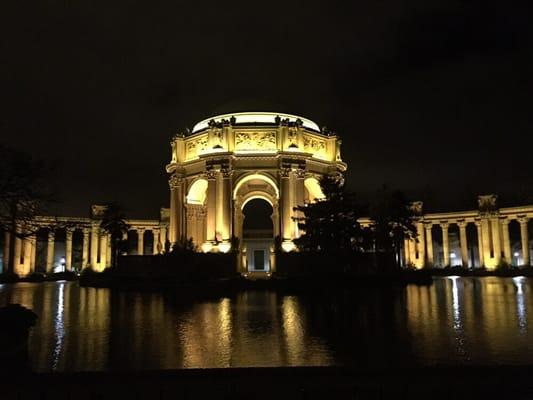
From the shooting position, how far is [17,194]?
13.5 meters

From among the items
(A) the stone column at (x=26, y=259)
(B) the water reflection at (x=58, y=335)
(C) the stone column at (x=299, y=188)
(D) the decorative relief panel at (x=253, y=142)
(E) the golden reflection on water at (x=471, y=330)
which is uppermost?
(D) the decorative relief panel at (x=253, y=142)

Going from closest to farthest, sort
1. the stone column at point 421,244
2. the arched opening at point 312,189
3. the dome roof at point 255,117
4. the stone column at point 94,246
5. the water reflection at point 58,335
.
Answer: the water reflection at point 58,335 < the dome roof at point 255,117 < the arched opening at point 312,189 < the stone column at point 94,246 < the stone column at point 421,244

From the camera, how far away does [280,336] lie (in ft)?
37.2

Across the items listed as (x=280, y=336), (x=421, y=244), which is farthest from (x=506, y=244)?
(x=280, y=336)

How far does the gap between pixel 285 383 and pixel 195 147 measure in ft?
132

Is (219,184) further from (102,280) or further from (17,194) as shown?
(17,194)

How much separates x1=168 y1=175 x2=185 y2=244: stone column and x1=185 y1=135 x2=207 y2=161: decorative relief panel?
2737 mm

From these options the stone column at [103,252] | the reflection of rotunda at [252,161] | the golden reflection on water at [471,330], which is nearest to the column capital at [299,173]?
the reflection of rotunda at [252,161]

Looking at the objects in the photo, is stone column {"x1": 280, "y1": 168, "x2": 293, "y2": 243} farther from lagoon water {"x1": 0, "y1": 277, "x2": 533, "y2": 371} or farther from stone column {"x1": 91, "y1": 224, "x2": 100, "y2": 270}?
stone column {"x1": 91, "y1": 224, "x2": 100, "y2": 270}

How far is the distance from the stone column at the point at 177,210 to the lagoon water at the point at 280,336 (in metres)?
28.0

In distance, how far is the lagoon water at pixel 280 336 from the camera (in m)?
8.85

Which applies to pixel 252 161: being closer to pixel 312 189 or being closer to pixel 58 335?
pixel 312 189

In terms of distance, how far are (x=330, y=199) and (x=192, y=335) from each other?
21294mm

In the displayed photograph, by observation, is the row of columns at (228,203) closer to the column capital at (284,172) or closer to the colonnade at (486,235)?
the column capital at (284,172)
